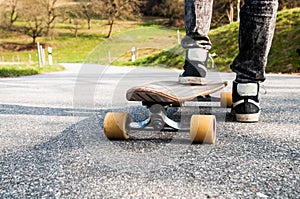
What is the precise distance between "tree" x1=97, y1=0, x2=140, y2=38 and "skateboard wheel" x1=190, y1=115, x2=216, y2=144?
21484mm

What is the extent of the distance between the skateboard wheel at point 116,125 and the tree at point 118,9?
21368 millimetres

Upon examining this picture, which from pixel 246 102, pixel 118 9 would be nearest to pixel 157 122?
pixel 246 102

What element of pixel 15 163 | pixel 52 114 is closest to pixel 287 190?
pixel 15 163

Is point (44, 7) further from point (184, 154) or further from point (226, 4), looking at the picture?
point (184, 154)

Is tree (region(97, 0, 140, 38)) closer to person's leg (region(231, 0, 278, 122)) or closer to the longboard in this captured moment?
person's leg (region(231, 0, 278, 122))

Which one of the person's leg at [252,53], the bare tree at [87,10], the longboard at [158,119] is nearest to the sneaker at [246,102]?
the person's leg at [252,53]

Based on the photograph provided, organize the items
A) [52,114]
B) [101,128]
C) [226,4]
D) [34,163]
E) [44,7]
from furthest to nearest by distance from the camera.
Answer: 1. [44,7]
2. [226,4]
3. [52,114]
4. [101,128]
5. [34,163]

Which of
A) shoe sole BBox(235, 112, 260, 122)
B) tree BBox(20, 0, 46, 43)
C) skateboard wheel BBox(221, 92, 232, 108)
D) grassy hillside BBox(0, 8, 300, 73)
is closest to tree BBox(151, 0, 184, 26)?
grassy hillside BBox(0, 8, 300, 73)

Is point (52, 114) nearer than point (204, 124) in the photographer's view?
No

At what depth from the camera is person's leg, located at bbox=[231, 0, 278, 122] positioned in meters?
1.79

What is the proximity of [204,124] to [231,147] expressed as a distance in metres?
0.15

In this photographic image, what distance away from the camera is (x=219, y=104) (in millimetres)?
2459

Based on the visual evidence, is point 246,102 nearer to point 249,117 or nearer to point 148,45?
point 249,117

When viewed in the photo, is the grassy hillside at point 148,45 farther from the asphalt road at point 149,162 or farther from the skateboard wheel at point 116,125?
the asphalt road at point 149,162
